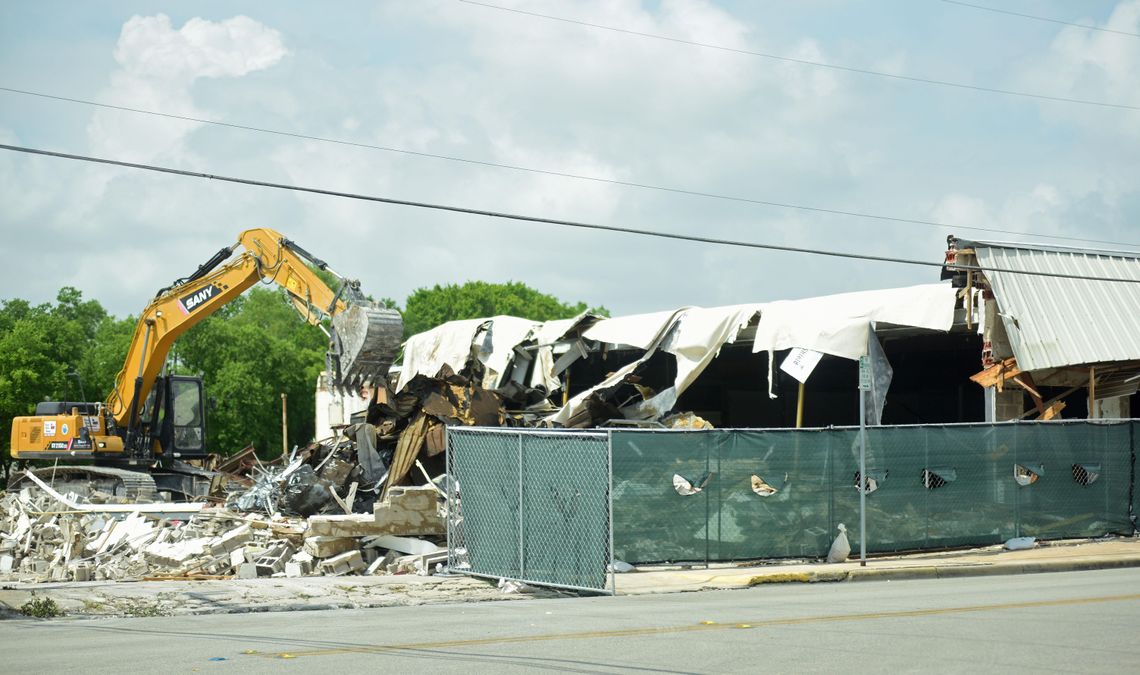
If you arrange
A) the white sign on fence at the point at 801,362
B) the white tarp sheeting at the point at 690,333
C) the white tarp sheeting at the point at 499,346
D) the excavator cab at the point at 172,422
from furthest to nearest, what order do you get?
the white tarp sheeting at the point at 499,346 < the excavator cab at the point at 172,422 < the white tarp sheeting at the point at 690,333 < the white sign on fence at the point at 801,362

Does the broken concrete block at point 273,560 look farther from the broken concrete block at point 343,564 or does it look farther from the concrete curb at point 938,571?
the concrete curb at point 938,571

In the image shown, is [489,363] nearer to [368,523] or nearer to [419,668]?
[368,523]

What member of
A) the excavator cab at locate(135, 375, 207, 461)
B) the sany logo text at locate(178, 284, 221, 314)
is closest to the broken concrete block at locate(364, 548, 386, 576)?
the sany logo text at locate(178, 284, 221, 314)

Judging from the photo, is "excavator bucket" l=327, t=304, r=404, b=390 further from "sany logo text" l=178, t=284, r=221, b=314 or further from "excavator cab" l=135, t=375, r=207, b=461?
"excavator cab" l=135, t=375, r=207, b=461

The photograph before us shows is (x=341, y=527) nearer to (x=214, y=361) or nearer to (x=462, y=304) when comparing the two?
(x=214, y=361)

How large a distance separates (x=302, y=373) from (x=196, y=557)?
60.2 metres

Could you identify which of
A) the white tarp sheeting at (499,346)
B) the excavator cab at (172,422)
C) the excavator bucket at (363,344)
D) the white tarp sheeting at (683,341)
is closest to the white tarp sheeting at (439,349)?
the white tarp sheeting at (499,346)

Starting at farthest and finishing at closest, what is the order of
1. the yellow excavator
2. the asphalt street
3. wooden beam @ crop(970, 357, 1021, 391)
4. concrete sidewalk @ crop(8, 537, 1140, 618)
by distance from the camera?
the yellow excavator → wooden beam @ crop(970, 357, 1021, 391) → concrete sidewalk @ crop(8, 537, 1140, 618) → the asphalt street

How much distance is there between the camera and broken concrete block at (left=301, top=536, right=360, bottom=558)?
62.3 ft

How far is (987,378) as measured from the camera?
77.9ft

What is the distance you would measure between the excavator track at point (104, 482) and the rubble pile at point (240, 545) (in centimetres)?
340

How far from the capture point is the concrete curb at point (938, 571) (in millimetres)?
16641

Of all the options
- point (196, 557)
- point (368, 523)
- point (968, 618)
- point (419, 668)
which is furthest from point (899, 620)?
point (196, 557)

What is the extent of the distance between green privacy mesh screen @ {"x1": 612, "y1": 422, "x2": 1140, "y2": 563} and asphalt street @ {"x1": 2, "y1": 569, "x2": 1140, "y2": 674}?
2993 mm
